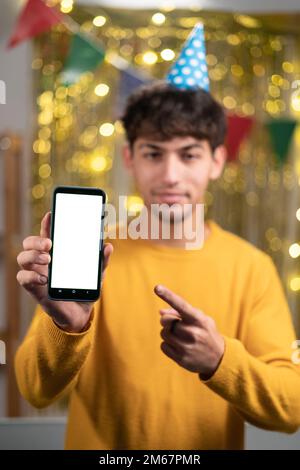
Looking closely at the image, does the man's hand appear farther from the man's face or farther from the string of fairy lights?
the string of fairy lights

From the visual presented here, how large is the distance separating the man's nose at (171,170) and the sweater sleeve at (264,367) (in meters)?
0.17

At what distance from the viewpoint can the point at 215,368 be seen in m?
0.86

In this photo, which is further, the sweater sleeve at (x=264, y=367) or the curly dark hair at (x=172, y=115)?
the curly dark hair at (x=172, y=115)

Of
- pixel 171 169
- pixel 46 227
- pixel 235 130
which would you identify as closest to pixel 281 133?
pixel 235 130

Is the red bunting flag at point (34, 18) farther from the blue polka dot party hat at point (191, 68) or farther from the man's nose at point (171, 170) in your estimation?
the man's nose at point (171, 170)

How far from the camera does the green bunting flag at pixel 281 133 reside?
1642 millimetres

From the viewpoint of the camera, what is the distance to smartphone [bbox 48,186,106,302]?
82 centimetres

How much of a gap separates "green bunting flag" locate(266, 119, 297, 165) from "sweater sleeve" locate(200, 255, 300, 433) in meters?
0.71

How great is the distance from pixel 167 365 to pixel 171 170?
0.27 meters

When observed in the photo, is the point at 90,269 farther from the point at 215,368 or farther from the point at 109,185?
the point at 109,185

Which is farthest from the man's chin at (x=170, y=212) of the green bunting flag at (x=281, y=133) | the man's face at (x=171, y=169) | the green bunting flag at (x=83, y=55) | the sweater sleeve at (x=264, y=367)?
the green bunting flag at (x=281, y=133)

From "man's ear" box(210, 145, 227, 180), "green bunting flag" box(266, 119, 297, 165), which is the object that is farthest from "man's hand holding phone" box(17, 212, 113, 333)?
"green bunting flag" box(266, 119, 297, 165)

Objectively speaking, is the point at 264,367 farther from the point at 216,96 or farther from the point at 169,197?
the point at 216,96

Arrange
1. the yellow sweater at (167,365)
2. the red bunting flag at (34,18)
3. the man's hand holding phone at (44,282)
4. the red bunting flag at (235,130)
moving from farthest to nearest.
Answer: the red bunting flag at (235,130) → the red bunting flag at (34,18) → the yellow sweater at (167,365) → the man's hand holding phone at (44,282)
